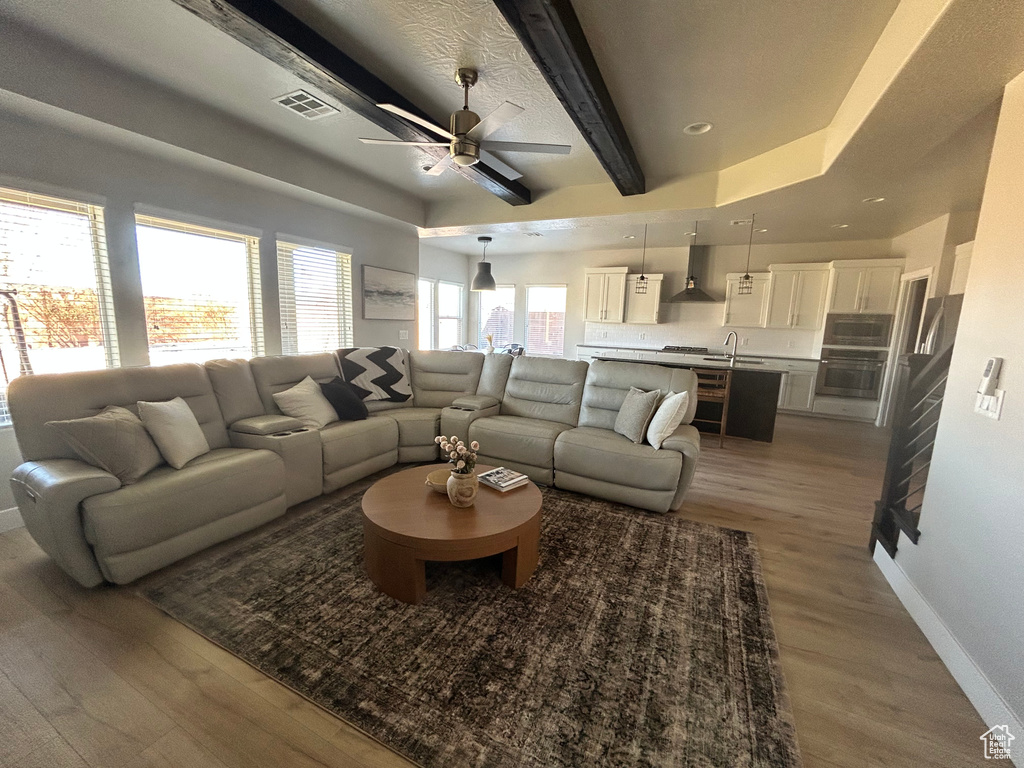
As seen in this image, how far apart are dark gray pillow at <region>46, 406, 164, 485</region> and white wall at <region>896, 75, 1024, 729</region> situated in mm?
3826

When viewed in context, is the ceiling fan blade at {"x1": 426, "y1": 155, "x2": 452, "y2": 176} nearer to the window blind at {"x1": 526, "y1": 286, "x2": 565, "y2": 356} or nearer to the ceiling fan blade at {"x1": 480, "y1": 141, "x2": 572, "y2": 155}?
the ceiling fan blade at {"x1": 480, "y1": 141, "x2": 572, "y2": 155}

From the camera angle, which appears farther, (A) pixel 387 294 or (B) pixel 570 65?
(A) pixel 387 294

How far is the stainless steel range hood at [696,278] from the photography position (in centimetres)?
627

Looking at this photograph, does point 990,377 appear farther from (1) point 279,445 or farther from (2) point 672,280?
(2) point 672,280

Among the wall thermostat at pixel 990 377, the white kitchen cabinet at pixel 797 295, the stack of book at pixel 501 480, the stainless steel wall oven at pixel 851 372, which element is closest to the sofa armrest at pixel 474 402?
the stack of book at pixel 501 480

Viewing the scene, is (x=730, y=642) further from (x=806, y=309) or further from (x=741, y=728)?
(x=806, y=309)

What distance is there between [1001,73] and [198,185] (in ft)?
16.0

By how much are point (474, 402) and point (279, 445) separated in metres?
1.68

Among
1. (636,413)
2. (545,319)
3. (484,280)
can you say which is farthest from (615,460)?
(545,319)

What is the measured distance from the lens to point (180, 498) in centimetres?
208

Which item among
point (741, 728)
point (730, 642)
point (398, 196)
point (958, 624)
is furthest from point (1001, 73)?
point (398, 196)

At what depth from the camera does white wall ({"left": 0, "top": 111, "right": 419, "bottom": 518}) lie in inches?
92.5

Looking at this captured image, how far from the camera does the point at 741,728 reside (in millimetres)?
1354

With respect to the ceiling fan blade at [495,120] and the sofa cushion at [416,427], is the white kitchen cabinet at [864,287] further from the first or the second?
the sofa cushion at [416,427]
